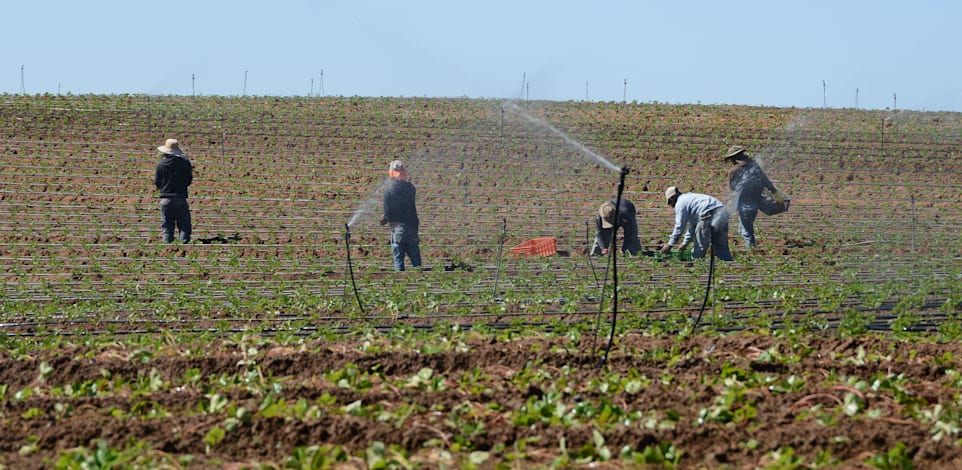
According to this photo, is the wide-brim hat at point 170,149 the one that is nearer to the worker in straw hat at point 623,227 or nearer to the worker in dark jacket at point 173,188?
the worker in dark jacket at point 173,188

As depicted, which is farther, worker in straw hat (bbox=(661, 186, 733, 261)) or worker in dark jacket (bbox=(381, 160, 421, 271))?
worker in straw hat (bbox=(661, 186, 733, 261))

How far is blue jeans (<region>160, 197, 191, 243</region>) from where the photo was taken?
14367 millimetres

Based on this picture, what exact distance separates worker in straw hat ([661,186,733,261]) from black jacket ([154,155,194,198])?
20.2 ft

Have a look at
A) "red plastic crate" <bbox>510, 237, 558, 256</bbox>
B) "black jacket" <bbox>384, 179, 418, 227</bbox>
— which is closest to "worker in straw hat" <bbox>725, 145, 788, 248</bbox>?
"red plastic crate" <bbox>510, 237, 558, 256</bbox>

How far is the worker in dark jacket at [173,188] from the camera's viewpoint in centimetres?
1421

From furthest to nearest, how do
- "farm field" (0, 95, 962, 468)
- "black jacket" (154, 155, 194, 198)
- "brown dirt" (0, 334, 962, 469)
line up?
"black jacket" (154, 155, 194, 198) → "farm field" (0, 95, 962, 468) → "brown dirt" (0, 334, 962, 469)

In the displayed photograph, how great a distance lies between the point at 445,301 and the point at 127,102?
23626 mm

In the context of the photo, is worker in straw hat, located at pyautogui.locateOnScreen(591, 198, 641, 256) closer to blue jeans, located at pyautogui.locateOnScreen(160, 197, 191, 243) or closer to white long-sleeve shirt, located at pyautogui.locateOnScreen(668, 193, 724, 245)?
white long-sleeve shirt, located at pyautogui.locateOnScreen(668, 193, 724, 245)

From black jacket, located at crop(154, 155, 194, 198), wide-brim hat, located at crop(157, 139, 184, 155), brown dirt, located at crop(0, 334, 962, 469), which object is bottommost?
brown dirt, located at crop(0, 334, 962, 469)

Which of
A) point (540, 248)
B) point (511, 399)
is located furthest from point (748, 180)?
point (511, 399)

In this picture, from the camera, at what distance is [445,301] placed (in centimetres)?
933

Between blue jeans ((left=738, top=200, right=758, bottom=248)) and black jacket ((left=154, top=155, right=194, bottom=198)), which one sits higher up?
black jacket ((left=154, top=155, right=194, bottom=198))

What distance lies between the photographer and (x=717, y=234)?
12.5m

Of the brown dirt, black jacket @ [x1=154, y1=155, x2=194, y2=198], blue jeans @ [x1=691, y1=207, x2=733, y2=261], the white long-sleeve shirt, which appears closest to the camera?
the brown dirt
